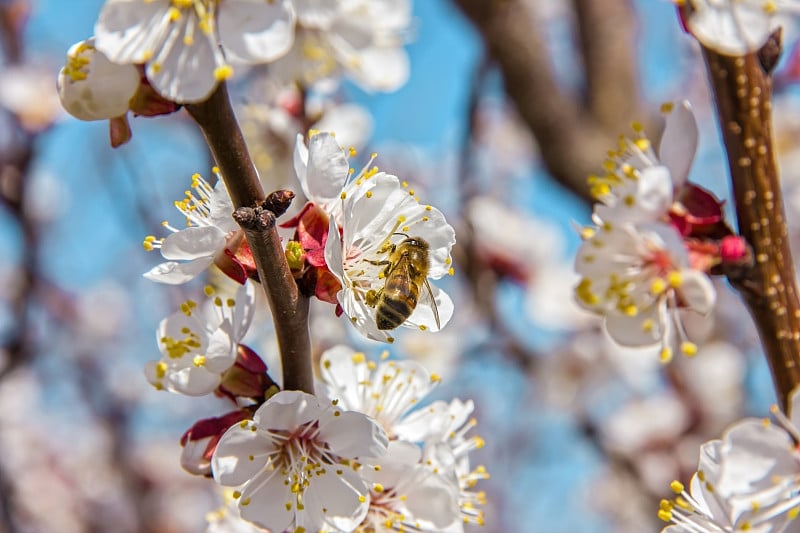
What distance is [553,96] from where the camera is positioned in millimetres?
3191

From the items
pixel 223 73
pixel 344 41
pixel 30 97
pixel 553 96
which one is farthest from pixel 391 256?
pixel 30 97

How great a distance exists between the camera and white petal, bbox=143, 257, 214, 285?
1.05 m

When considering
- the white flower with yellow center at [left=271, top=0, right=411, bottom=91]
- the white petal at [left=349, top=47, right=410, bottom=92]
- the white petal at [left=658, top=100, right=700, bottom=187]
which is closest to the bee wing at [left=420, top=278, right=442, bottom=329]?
the white petal at [left=658, top=100, right=700, bottom=187]

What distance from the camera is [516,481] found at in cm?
641

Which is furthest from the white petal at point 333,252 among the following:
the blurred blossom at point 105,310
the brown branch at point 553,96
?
the blurred blossom at point 105,310

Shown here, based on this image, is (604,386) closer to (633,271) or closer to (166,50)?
(633,271)

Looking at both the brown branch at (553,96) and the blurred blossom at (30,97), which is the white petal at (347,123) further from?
the blurred blossom at (30,97)

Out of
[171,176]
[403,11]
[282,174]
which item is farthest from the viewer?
[171,176]

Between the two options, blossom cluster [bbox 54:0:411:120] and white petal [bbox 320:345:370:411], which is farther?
white petal [bbox 320:345:370:411]

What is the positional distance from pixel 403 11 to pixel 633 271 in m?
1.54

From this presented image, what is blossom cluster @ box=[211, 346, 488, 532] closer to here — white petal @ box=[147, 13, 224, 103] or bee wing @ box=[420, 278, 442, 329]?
bee wing @ box=[420, 278, 442, 329]

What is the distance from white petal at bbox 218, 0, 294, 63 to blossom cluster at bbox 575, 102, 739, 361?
1.57ft

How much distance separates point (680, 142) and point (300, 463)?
2.34ft

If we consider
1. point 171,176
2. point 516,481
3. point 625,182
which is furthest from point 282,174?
point 516,481
